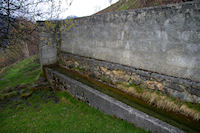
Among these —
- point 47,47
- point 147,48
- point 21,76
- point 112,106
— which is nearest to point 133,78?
point 147,48

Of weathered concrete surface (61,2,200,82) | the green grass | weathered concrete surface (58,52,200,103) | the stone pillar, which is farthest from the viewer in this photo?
the green grass

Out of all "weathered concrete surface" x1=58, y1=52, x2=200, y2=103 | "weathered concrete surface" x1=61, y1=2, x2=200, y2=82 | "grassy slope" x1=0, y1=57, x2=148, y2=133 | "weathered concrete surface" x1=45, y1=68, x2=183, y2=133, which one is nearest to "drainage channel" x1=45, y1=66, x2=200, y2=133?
"weathered concrete surface" x1=45, y1=68, x2=183, y2=133

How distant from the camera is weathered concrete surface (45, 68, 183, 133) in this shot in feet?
9.74

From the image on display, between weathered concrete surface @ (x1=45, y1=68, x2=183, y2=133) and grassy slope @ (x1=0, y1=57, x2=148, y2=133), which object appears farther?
grassy slope @ (x1=0, y1=57, x2=148, y2=133)

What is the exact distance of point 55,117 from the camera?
4.28 metres

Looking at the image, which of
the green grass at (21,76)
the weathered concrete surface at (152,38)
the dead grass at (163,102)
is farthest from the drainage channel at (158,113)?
the green grass at (21,76)

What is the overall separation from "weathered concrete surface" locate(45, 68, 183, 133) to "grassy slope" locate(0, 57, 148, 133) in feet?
0.60

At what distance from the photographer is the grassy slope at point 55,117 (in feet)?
11.7

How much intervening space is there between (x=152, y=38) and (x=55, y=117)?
413cm

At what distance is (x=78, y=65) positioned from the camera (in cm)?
700

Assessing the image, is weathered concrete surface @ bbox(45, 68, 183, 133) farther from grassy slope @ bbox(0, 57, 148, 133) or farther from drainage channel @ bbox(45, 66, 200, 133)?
drainage channel @ bbox(45, 66, 200, 133)

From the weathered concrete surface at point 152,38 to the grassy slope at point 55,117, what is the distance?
2109 mm

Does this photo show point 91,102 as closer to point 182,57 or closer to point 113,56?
point 113,56

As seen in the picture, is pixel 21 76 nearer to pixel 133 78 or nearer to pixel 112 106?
pixel 112 106
